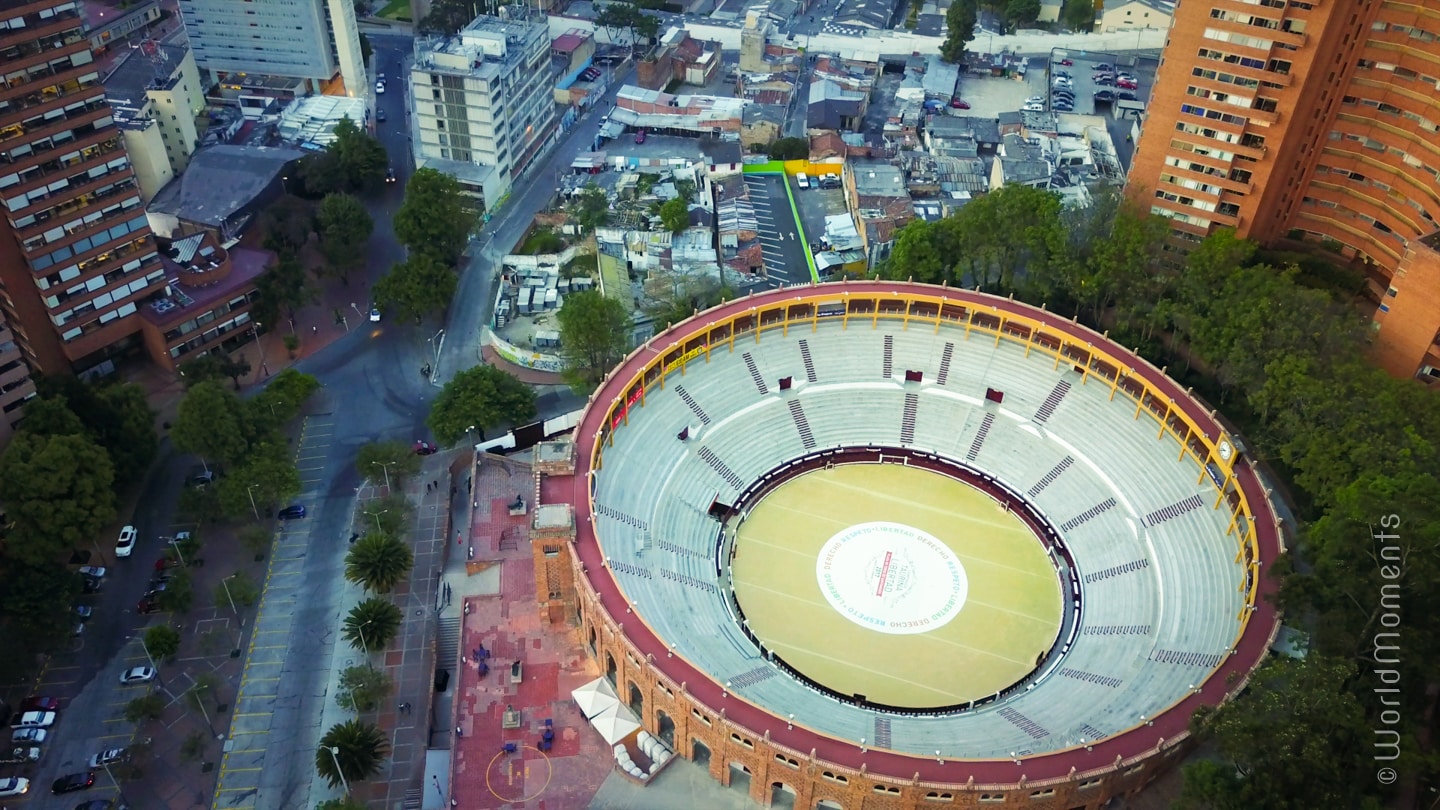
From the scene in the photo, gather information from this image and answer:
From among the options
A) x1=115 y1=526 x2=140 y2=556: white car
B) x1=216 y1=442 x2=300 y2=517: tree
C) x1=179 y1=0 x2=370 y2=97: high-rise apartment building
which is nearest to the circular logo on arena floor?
x1=216 y1=442 x2=300 y2=517: tree

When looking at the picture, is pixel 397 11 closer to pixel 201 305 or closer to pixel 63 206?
pixel 201 305

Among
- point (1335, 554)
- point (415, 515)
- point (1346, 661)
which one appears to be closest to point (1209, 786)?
point (1346, 661)

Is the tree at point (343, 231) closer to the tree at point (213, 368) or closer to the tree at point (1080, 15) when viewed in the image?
the tree at point (213, 368)

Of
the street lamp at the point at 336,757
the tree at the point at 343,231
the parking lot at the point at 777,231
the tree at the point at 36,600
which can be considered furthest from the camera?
the parking lot at the point at 777,231

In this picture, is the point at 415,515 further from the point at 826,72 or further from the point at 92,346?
the point at 826,72

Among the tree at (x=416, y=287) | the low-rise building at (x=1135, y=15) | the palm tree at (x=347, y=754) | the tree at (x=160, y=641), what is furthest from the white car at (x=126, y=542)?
the low-rise building at (x=1135, y=15)

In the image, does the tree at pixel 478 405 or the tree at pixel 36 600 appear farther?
the tree at pixel 478 405
